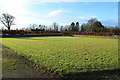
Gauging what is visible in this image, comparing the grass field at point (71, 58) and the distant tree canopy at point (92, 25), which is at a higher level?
the distant tree canopy at point (92, 25)

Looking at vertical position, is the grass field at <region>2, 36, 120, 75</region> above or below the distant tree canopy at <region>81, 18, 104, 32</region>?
below

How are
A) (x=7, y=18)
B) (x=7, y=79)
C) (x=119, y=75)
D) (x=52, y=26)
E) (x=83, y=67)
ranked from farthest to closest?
(x=52, y=26), (x=7, y=18), (x=83, y=67), (x=119, y=75), (x=7, y=79)

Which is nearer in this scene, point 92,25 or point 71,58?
point 71,58

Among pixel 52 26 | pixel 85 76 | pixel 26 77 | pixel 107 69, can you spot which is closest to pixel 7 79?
pixel 26 77

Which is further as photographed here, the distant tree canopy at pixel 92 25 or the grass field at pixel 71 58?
the distant tree canopy at pixel 92 25

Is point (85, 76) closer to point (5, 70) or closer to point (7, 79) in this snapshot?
point (7, 79)

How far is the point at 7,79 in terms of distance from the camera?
3.16 meters

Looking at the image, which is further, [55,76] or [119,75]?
[119,75]

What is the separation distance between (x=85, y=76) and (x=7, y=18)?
47.4m

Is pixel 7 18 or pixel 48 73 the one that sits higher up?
pixel 7 18

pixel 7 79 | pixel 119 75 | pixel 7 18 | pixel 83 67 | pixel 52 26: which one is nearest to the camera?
pixel 7 79

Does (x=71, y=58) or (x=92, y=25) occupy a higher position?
(x=92, y=25)

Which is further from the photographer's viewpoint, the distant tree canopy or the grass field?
the distant tree canopy

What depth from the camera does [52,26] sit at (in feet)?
198
